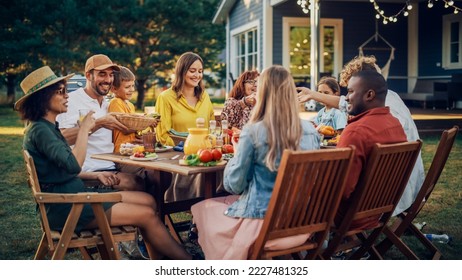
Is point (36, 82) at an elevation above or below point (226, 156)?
above

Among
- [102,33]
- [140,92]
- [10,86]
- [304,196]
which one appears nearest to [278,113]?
[304,196]

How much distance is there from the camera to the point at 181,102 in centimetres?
499

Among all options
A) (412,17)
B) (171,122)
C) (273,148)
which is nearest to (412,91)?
(412,17)

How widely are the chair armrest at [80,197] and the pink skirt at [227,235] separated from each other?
1.69 ft

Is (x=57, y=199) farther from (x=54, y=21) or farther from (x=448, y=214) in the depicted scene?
(x=54, y=21)

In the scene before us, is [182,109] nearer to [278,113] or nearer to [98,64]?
[98,64]

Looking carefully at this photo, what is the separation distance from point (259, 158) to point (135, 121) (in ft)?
4.04

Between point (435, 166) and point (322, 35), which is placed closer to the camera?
point (435, 166)

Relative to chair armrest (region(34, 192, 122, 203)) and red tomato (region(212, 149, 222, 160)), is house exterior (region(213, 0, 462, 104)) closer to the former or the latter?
red tomato (region(212, 149, 222, 160))

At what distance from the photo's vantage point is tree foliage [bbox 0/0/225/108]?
2073cm

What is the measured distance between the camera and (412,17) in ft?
52.7

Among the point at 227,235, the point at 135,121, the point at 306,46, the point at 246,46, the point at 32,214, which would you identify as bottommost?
the point at 32,214

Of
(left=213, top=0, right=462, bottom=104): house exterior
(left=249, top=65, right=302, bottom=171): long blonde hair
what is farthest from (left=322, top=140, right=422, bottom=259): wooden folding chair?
(left=213, top=0, right=462, bottom=104): house exterior
